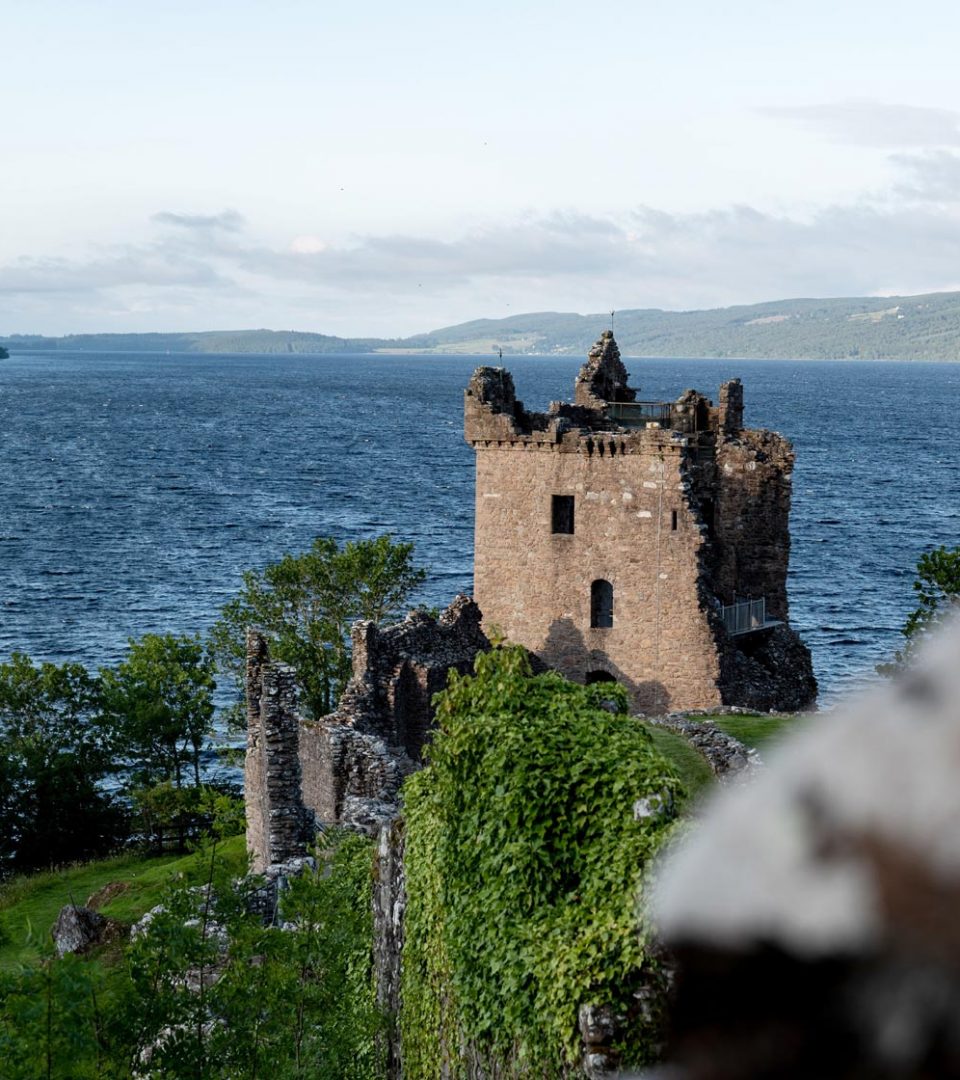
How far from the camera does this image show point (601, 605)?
40.8 m

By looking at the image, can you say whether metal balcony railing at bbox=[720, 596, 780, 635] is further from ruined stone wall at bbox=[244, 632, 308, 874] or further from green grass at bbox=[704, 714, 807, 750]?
ruined stone wall at bbox=[244, 632, 308, 874]

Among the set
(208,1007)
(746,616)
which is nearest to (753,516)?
(746,616)

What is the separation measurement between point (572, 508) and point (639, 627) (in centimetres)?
399

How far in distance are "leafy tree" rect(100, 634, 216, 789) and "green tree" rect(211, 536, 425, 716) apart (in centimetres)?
300

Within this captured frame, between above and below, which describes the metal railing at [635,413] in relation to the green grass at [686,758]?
above

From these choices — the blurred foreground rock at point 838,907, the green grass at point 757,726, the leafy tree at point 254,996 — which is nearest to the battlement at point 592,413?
the green grass at point 757,726

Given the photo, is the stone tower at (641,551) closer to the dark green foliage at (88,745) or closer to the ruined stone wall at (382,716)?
the ruined stone wall at (382,716)

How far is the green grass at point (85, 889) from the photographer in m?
35.8

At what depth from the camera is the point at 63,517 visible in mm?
123500

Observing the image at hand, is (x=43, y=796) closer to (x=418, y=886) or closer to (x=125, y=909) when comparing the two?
(x=125, y=909)

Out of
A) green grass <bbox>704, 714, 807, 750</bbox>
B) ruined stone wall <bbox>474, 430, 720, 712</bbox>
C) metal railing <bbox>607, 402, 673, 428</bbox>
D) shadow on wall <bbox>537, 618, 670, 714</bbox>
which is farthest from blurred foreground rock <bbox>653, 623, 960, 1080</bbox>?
metal railing <bbox>607, 402, 673, 428</bbox>

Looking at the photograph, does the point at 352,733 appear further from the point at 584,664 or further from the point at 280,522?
the point at 280,522

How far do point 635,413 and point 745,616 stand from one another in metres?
7.80

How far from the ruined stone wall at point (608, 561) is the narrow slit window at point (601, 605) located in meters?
0.21
